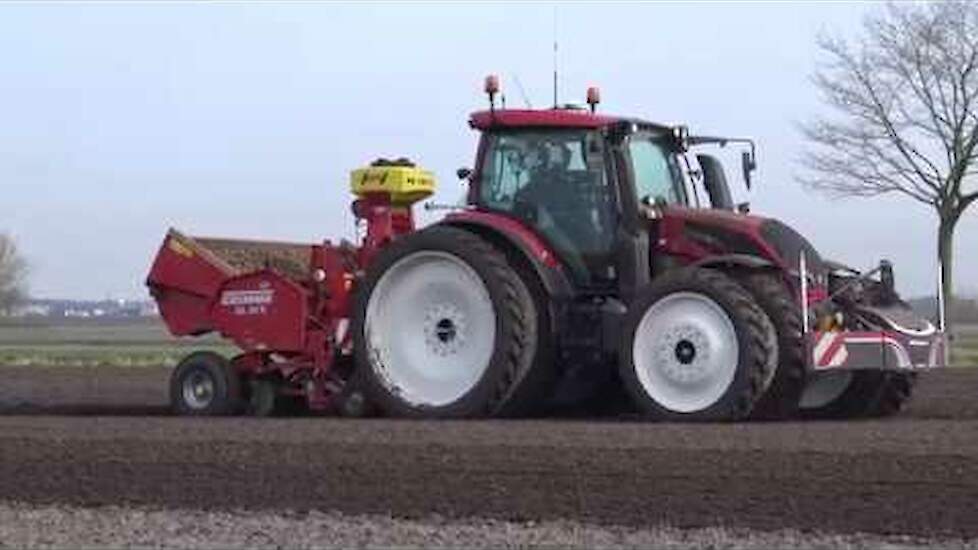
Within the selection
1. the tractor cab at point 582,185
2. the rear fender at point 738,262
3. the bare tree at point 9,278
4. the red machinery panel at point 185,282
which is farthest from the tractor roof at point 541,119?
the bare tree at point 9,278

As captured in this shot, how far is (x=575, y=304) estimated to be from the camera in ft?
42.1

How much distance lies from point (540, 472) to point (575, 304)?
388 cm

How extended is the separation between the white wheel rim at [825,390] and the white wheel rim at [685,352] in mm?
1607

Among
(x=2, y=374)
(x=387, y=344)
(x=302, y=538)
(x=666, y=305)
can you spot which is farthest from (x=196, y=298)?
(x=2, y=374)

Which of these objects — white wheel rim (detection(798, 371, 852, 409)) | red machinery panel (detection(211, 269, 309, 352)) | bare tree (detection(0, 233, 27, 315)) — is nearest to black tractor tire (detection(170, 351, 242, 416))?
red machinery panel (detection(211, 269, 309, 352))

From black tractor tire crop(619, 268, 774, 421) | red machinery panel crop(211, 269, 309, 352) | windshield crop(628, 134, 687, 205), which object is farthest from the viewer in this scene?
red machinery panel crop(211, 269, 309, 352)

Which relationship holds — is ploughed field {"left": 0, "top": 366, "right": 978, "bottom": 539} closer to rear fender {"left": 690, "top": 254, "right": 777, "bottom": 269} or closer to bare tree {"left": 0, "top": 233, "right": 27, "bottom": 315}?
rear fender {"left": 690, "top": 254, "right": 777, "bottom": 269}

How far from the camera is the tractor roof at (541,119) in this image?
1293 cm

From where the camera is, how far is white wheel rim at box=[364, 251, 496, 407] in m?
12.8

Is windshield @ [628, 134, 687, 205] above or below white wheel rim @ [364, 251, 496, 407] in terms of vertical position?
above

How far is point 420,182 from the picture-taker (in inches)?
555

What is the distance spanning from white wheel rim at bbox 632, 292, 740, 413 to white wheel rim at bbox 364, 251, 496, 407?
128cm

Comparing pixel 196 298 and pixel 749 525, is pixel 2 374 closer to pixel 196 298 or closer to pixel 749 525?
pixel 196 298

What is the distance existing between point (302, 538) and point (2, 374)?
1509cm
